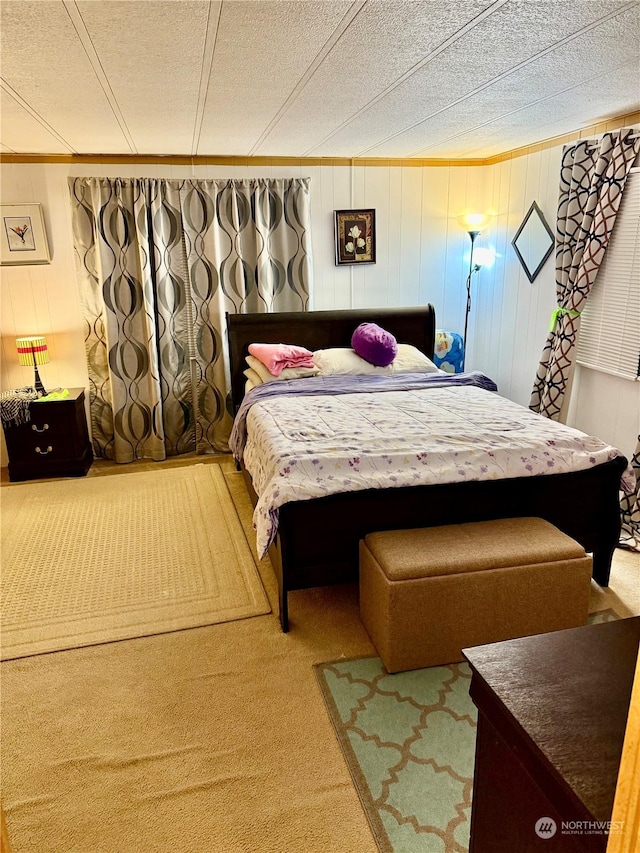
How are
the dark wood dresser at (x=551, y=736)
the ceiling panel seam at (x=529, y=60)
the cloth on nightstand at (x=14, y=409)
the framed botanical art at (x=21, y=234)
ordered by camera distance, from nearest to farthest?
the dark wood dresser at (x=551, y=736) < the ceiling panel seam at (x=529, y=60) < the cloth on nightstand at (x=14, y=409) < the framed botanical art at (x=21, y=234)

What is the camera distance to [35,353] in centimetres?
420

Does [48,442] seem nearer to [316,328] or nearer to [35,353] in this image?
[35,353]

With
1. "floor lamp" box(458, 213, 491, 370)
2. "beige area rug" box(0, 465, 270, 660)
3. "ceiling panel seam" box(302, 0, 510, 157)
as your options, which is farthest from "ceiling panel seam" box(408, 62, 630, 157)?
"beige area rug" box(0, 465, 270, 660)

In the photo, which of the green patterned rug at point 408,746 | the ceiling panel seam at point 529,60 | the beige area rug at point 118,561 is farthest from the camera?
the beige area rug at point 118,561

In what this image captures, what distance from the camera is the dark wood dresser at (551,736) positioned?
2.36 ft

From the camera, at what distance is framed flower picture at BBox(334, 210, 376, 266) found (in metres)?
4.77

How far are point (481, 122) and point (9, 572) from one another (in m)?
3.62

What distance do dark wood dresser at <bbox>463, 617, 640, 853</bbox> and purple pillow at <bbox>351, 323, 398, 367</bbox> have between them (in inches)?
135

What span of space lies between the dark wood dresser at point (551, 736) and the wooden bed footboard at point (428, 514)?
5.01ft

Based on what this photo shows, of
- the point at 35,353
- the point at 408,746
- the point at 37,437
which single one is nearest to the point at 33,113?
the point at 35,353

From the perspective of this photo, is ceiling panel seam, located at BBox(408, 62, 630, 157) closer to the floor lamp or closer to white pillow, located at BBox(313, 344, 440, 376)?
the floor lamp

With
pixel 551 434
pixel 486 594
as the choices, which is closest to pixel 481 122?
pixel 551 434

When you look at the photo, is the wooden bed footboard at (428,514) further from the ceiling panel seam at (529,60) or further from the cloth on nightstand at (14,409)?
the cloth on nightstand at (14,409)

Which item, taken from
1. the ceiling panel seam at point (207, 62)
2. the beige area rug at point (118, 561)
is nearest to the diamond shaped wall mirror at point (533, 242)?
the ceiling panel seam at point (207, 62)
